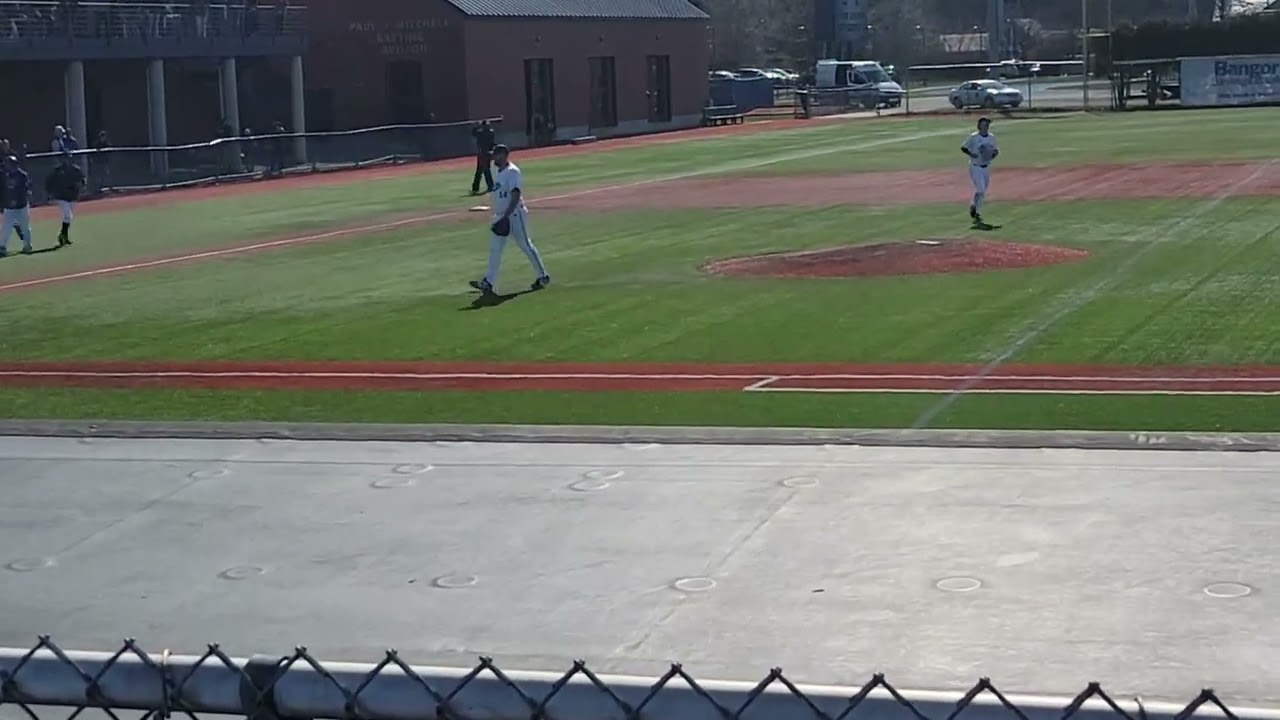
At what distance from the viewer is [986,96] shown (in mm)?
79500

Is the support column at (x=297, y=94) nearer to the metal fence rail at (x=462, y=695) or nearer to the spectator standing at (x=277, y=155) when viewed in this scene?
the spectator standing at (x=277, y=155)

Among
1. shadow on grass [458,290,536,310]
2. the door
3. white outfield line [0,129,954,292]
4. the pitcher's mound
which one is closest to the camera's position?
shadow on grass [458,290,536,310]

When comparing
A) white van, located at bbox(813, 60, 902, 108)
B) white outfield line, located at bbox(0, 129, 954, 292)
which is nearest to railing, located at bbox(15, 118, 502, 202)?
white outfield line, located at bbox(0, 129, 954, 292)

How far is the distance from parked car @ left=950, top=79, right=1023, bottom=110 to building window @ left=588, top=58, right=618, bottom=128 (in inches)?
641

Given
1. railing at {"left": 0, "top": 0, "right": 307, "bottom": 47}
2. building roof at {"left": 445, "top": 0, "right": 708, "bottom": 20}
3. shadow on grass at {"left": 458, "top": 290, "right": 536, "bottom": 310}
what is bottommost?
shadow on grass at {"left": 458, "top": 290, "right": 536, "bottom": 310}

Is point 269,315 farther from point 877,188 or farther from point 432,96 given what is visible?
point 432,96

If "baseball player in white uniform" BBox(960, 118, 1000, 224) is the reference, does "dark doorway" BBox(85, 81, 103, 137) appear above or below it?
above

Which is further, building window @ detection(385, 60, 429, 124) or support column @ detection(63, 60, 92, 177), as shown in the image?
building window @ detection(385, 60, 429, 124)

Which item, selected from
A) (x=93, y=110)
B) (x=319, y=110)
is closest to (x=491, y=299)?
(x=93, y=110)

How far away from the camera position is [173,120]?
61.6 metres

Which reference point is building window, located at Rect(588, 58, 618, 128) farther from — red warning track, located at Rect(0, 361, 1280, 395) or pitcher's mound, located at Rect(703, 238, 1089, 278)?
red warning track, located at Rect(0, 361, 1280, 395)

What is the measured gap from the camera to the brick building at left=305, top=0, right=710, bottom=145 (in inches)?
2589

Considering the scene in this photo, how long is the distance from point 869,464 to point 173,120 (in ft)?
174

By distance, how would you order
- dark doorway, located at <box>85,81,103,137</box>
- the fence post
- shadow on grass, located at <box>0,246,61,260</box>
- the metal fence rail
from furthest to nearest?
dark doorway, located at <box>85,81,103,137</box> < shadow on grass, located at <box>0,246,61,260</box> < the fence post < the metal fence rail
